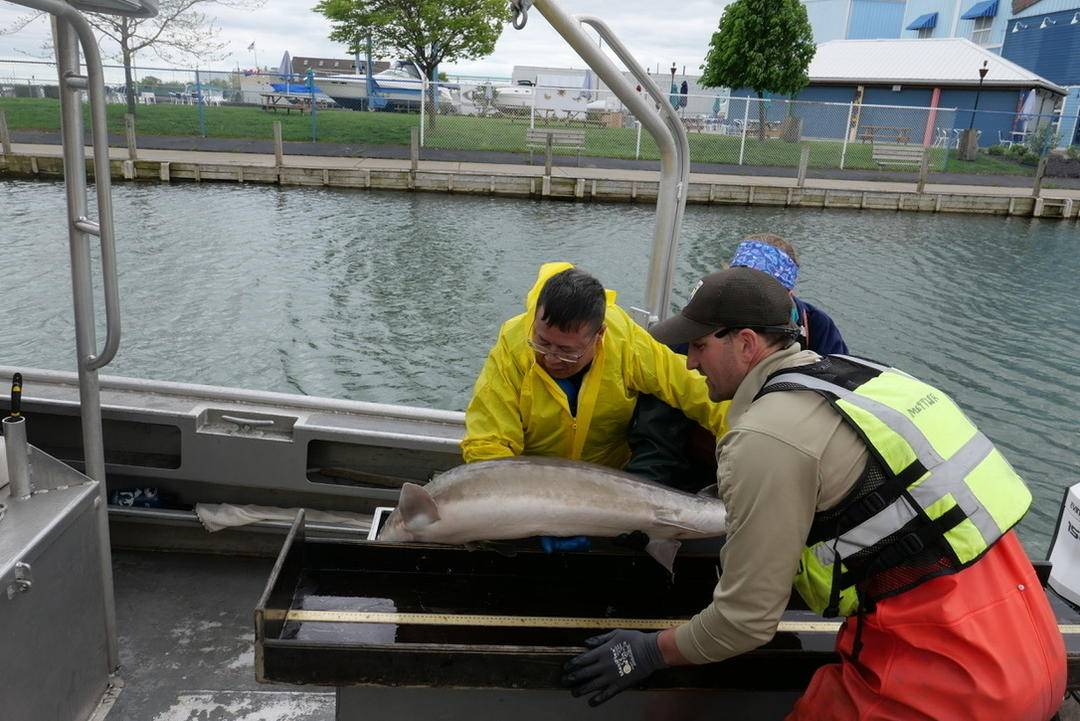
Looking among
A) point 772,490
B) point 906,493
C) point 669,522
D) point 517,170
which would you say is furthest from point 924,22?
point 772,490

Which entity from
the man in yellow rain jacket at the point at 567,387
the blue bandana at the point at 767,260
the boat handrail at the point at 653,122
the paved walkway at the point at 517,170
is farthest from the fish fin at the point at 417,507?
the paved walkway at the point at 517,170

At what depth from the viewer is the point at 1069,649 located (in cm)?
253

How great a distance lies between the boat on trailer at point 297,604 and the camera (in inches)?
89.8

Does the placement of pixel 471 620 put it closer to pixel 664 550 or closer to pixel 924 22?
pixel 664 550

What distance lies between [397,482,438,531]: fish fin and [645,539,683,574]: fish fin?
2.36 feet

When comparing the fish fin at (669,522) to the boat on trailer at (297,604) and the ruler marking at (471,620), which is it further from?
the ruler marking at (471,620)

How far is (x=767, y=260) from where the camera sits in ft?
11.4

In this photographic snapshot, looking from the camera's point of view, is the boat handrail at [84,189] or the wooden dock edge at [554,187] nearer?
the boat handrail at [84,189]

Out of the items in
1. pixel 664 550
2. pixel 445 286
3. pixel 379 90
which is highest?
pixel 379 90

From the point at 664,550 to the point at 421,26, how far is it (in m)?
35.0

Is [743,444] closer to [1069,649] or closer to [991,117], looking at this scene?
[1069,649]

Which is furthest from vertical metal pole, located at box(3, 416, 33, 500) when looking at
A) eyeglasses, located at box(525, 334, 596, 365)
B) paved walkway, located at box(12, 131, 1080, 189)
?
paved walkway, located at box(12, 131, 1080, 189)

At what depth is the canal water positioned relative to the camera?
32.3 ft

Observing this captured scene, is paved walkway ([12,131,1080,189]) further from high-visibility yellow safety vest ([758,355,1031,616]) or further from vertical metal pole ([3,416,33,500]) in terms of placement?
high-visibility yellow safety vest ([758,355,1031,616])
